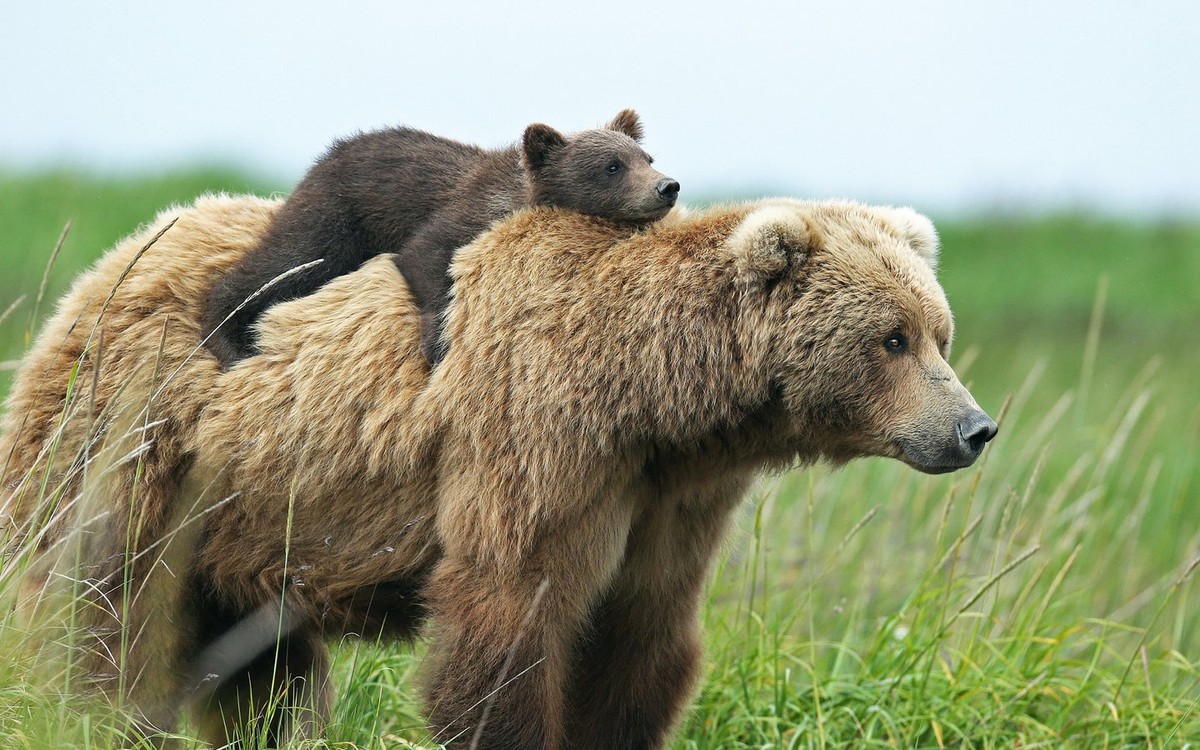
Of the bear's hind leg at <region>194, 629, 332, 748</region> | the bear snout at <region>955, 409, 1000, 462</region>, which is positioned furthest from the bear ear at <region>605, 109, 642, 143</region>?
the bear's hind leg at <region>194, 629, 332, 748</region>

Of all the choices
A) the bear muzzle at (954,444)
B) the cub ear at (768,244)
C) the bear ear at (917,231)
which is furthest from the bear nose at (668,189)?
the bear muzzle at (954,444)

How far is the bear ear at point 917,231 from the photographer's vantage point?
14.8ft

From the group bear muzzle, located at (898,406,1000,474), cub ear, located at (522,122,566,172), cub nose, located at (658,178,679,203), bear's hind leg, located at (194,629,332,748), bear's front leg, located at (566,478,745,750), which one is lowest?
bear's hind leg, located at (194,629,332,748)

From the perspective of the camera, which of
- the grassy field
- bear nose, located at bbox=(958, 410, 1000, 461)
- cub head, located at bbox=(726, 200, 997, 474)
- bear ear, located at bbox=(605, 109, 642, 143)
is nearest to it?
bear nose, located at bbox=(958, 410, 1000, 461)

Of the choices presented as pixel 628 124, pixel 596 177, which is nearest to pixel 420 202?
pixel 596 177

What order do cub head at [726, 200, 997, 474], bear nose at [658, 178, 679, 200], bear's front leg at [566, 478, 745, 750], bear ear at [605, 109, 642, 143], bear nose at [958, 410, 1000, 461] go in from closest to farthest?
bear nose at [958, 410, 1000, 461], cub head at [726, 200, 997, 474], bear nose at [658, 178, 679, 200], bear's front leg at [566, 478, 745, 750], bear ear at [605, 109, 642, 143]

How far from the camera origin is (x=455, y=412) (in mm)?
4238

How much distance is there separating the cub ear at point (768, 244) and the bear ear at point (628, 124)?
0.84 m

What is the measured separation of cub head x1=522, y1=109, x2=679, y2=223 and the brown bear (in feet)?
0.24

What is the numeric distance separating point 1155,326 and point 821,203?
12001mm

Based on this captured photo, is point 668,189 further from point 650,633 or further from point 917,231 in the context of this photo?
point 650,633

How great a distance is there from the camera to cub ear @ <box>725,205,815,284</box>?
13.5 feet

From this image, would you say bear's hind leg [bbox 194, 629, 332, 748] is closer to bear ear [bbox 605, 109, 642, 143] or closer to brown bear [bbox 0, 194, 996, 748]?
brown bear [bbox 0, 194, 996, 748]

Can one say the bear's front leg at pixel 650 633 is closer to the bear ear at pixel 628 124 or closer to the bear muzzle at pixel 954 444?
the bear muzzle at pixel 954 444
